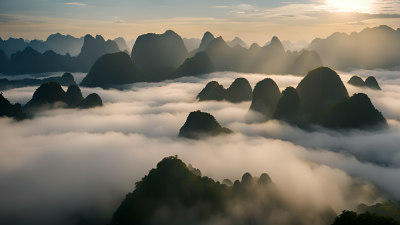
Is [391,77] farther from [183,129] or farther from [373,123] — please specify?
[183,129]

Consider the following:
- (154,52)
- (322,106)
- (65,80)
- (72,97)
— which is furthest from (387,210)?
(154,52)

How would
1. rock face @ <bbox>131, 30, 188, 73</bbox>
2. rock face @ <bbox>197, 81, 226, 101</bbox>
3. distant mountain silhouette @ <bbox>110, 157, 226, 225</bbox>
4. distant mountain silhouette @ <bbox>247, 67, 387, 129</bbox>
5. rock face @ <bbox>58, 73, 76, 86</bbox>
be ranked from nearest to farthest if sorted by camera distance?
1. distant mountain silhouette @ <bbox>110, 157, 226, 225</bbox>
2. distant mountain silhouette @ <bbox>247, 67, 387, 129</bbox>
3. rock face @ <bbox>197, 81, 226, 101</bbox>
4. rock face @ <bbox>58, 73, 76, 86</bbox>
5. rock face @ <bbox>131, 30, 188, 73</bbox>

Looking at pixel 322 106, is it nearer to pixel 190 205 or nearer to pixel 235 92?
pixel 235 92

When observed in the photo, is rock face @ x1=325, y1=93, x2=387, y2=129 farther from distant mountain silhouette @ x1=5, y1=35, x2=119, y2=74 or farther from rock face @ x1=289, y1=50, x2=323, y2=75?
distant mountain silhouette @ x1=5, y1=35, x2=119, y2=74

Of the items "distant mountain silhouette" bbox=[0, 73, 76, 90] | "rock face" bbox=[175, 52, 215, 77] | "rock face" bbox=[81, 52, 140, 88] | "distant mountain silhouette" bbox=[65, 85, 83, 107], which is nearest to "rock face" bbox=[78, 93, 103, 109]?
"distant mountain silhouette" bbox=[65, 85, 83, 107]

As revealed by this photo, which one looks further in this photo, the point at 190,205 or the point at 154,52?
the point at 154,52

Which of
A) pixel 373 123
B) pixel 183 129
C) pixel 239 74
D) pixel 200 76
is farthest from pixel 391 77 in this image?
→ pixel 183 129

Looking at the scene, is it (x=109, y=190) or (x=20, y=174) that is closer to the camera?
(x=109, y=190)
